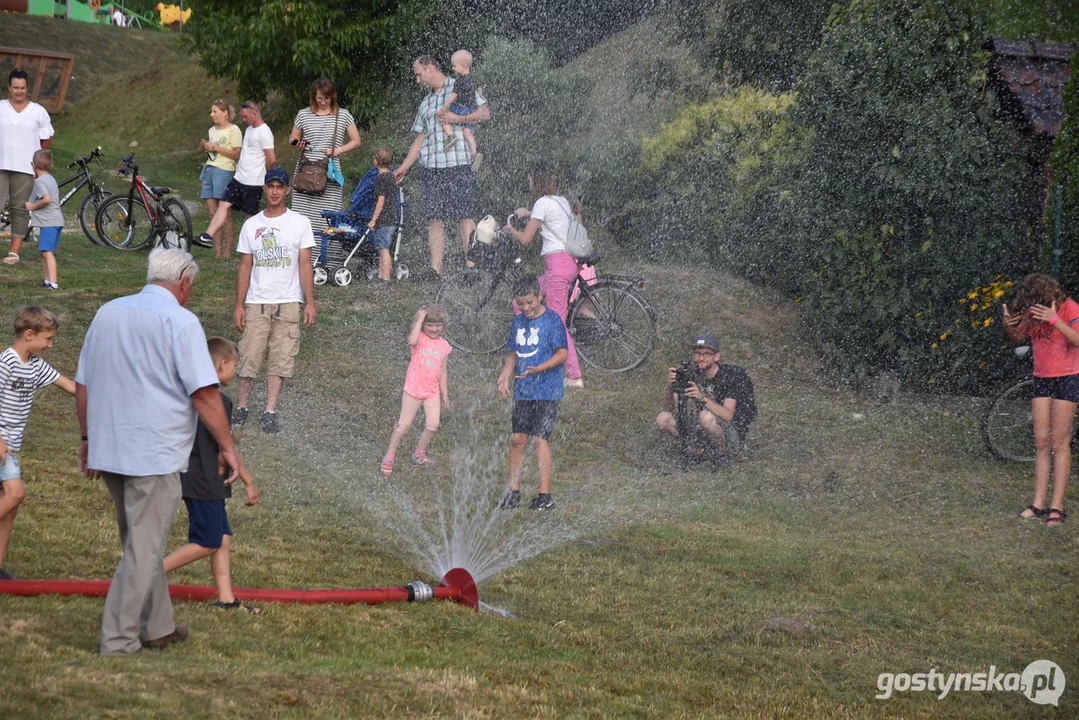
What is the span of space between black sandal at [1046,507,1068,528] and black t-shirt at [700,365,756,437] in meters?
2.49

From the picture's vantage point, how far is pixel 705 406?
1011cm

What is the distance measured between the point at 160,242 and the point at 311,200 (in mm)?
2534

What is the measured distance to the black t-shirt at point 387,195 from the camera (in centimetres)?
1374

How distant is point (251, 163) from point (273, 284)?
3.92 meters

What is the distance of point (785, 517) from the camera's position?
8.96 metres

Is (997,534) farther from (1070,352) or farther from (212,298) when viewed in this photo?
(212,298)

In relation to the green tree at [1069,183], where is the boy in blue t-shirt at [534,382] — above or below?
below

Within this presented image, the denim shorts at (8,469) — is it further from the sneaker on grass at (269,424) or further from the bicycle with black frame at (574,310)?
the bicycle with black frame at (574,310)

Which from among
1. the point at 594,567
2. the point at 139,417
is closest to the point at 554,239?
the point at 594,567

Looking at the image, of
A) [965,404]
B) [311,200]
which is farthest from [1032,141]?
[311,200]

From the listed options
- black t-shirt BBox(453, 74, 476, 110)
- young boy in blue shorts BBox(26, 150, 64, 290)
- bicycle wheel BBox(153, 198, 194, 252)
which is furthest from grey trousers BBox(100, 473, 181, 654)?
bicycle wheel BBox(153, 198, 194, 252)

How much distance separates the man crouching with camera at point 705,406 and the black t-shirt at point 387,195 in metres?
4.80
